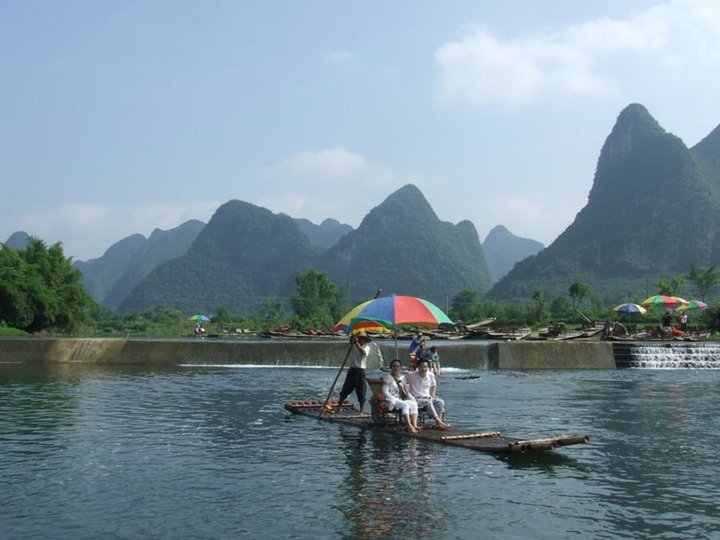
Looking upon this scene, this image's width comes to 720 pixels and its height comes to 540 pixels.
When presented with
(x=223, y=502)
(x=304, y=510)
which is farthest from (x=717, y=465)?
(x=223, y=502)

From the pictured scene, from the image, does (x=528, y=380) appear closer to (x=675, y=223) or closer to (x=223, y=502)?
(x=223, y=502)

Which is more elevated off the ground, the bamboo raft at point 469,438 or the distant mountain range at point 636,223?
the distant mountain range at point 636,223

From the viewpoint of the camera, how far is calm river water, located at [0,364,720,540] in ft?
29.8

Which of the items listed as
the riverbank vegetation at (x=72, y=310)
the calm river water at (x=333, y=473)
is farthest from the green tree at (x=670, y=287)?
the calm river water at (x=333, y=473)

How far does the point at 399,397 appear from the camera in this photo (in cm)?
1549

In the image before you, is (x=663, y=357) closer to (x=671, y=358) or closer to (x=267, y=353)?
(x=671, y=358)

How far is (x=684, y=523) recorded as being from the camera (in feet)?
30.0

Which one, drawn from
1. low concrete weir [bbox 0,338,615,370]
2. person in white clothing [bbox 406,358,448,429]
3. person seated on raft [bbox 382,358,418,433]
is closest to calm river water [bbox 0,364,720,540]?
person seated on raft [bbox 382,358,418,433]

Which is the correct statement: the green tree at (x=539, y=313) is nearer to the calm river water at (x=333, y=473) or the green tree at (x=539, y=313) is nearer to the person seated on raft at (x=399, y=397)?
the calm river water at (x=333, y=473)

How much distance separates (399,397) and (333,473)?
397 cm

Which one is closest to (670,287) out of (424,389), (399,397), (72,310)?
(72,310)

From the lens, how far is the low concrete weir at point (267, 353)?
32.8m

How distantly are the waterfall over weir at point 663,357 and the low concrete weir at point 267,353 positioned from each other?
0.65 metres

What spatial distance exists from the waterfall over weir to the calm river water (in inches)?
500
